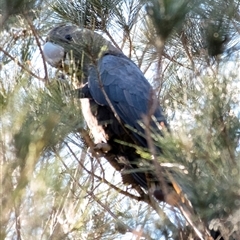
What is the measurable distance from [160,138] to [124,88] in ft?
5.38

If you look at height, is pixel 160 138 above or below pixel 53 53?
below

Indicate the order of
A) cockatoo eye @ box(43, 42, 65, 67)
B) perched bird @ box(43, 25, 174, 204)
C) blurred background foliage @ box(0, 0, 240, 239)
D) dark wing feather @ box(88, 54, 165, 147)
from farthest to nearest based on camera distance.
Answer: dark wing feather @ box(88, 54, 165, 147)
cockatoo eye @ box(43, 42, 65, 67)
perched bird @ box(43, 25, 174, 204)
blurred background foliage @ box(0, 0, 240, 239)

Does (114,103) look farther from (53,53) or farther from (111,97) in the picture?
(53,53)

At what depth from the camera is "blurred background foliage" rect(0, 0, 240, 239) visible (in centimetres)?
147

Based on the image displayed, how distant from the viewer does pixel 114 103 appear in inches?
124

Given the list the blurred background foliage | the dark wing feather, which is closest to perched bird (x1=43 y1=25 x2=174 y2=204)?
the dark wing feather

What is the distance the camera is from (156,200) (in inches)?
98.5

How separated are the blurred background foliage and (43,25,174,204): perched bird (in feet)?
0.51

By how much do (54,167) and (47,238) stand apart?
23 centimetres

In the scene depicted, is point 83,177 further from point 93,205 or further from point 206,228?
point 206,228

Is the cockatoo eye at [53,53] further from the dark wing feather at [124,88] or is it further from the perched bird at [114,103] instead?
the dark wing feather at [124,88]

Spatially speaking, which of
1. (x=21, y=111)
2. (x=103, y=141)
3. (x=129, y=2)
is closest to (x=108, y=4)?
(x=129, y=2)

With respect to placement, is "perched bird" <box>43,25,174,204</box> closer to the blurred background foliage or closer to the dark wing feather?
the dark wing feather

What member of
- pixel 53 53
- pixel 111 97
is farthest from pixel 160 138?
pixel 111 97
